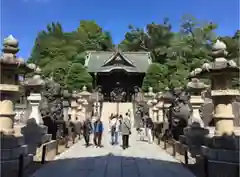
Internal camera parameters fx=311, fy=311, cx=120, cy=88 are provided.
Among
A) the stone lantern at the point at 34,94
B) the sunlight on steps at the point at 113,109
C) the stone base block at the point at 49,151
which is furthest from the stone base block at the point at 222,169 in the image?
the sunlight on steps at the point at 113,109

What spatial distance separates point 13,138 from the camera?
7.84 meters

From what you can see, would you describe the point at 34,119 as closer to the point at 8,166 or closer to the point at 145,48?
the point at 8,166

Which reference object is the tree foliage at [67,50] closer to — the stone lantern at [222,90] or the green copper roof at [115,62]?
the green copper roof at [115,62]

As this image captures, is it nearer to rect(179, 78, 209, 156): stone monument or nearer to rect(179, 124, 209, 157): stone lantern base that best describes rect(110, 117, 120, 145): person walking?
rect(179, 78, 209, 156): stone monument

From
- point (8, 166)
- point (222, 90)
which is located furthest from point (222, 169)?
point (8, 166)

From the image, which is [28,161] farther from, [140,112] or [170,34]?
[170,34]

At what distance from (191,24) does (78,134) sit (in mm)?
37067

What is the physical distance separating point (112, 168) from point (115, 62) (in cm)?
3608

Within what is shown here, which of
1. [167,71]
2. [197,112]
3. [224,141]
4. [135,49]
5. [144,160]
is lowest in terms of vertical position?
[144,160]

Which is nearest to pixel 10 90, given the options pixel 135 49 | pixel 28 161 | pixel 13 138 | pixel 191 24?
pixel 13 138

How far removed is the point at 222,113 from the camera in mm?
8320

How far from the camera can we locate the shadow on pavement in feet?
27.9

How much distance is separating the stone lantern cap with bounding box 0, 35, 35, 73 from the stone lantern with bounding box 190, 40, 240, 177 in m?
5.13

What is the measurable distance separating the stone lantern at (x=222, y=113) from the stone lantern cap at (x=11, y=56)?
5127 mm
